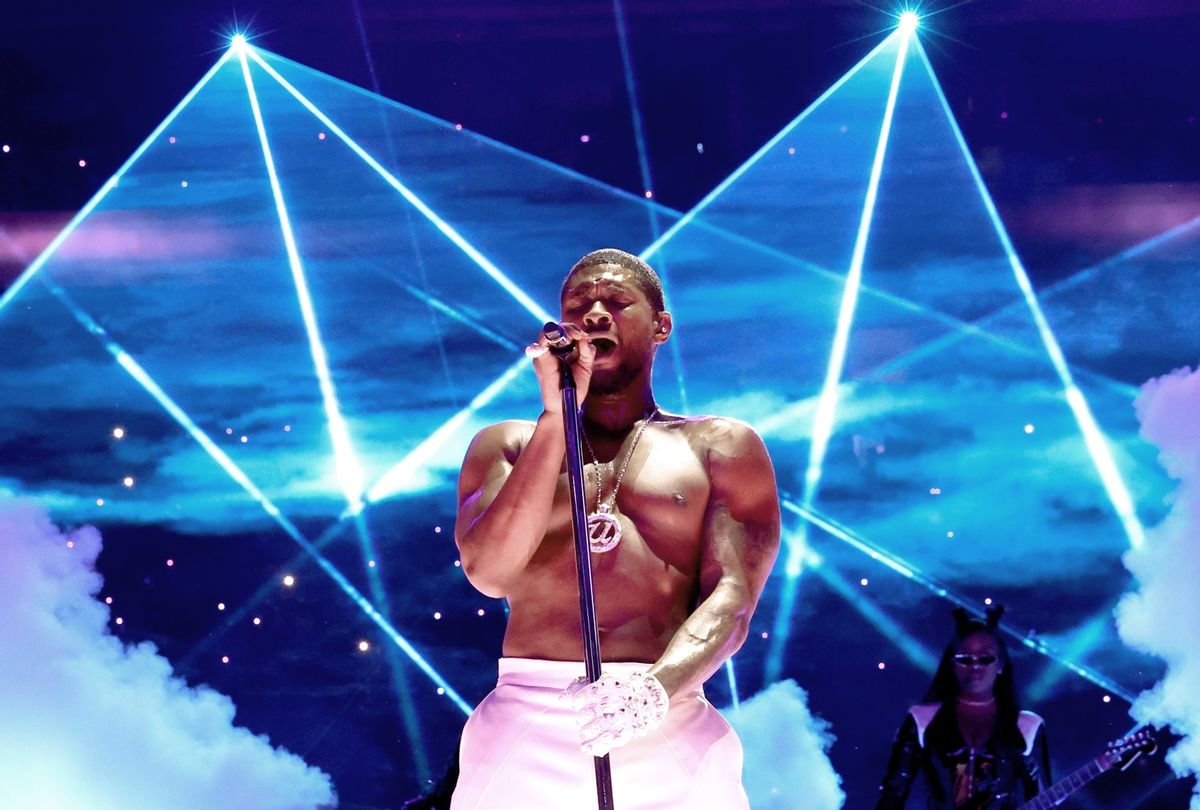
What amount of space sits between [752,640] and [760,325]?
121cm

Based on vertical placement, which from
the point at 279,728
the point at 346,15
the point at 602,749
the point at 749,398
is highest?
the point at 346,15

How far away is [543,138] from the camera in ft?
19.5

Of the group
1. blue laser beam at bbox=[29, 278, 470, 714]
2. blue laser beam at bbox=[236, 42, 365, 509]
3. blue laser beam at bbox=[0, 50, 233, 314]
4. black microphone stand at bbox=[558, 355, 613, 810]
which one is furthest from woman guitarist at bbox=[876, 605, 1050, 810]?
blue laser beam at bbox=[0, 50, 233, 314]

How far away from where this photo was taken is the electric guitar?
536 centimetres

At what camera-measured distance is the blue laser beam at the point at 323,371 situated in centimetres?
579

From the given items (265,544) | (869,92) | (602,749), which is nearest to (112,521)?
(265,544)

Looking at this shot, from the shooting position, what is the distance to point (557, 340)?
2.53 meters

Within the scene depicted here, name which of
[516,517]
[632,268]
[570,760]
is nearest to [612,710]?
[570,760]

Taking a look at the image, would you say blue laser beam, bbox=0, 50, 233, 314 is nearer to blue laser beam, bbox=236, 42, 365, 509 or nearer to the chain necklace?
blue laser beam, bbox=236, 42, 365, 509

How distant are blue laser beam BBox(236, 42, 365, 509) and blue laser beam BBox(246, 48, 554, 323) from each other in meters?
0.28

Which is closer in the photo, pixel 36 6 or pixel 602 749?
pixel 602 749

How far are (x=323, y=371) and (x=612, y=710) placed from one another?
3.66m

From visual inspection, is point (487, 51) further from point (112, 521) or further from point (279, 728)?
point (279, 728)

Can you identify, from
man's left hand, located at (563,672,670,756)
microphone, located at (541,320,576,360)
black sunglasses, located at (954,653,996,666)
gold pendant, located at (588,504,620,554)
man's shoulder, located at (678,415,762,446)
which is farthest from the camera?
black sunglasses, located at (954,653,996,666)
